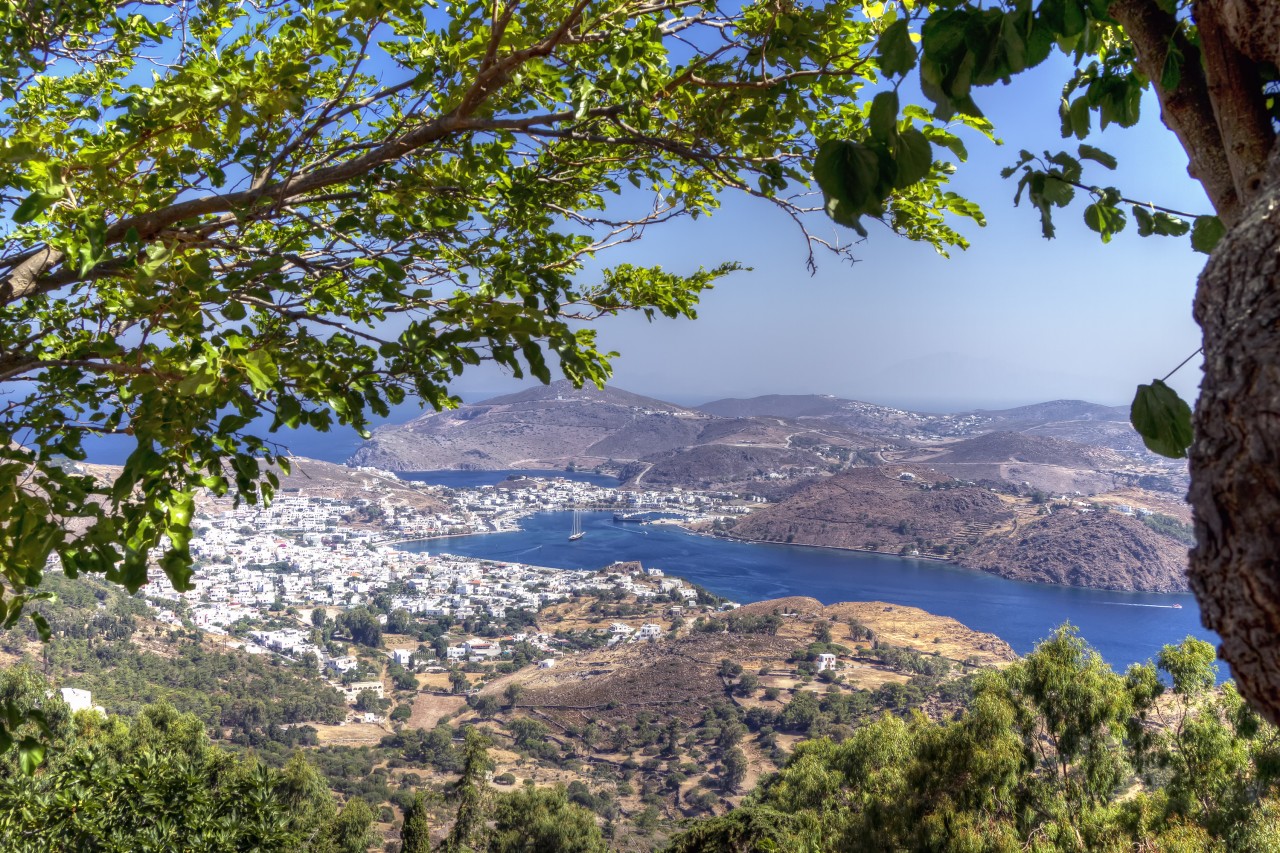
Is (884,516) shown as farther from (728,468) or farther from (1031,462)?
(728,468)

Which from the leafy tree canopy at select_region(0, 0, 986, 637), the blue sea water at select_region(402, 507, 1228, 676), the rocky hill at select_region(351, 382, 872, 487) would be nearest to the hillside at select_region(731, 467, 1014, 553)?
the blue sea water at select_region(402, 507, 1228, 676)

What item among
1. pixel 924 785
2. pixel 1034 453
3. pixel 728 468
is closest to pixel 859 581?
pixel 1034 453

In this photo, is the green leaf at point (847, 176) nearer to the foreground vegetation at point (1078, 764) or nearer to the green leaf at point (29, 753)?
the green leaf at point (29, 753)

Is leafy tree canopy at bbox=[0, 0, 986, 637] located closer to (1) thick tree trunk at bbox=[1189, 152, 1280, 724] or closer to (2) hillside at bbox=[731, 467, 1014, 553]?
(1) thick tree trunk at bbox=[1189, 152, 1280, 724]

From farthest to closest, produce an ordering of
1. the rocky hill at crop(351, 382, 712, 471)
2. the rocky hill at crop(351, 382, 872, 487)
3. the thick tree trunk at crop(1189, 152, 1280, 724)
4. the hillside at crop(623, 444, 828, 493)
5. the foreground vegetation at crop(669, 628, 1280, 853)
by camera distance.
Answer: the rocky hill at crop(351, 382, 712, 471), the rocky hill at crop(351, 382, 872, 487), the hillside at crop(623, 444, 828, 493), the foreground vegetation at crop(669, 628, 1280, 853), the thick tree trunk at crop(1189, 152, 1280, 724)

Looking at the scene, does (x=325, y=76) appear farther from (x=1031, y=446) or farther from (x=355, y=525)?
(x=1031, y=446)

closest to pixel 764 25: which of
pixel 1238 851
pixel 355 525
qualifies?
pixel 1238 851

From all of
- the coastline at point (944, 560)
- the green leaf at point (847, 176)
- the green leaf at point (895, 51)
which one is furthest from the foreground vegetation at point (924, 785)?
the coastline at point (944, 560)
